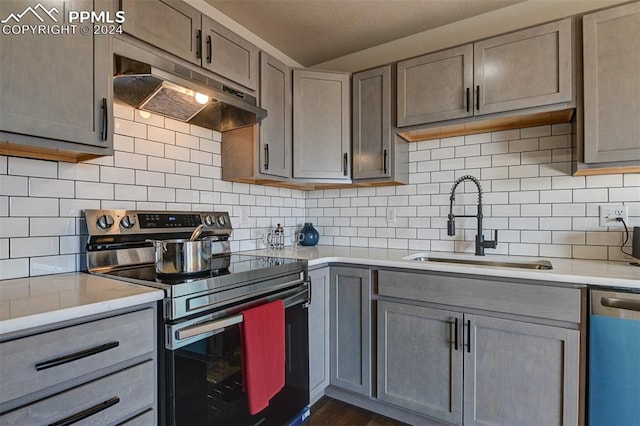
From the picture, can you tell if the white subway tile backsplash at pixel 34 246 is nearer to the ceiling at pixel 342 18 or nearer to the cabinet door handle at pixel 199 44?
the cabinet door handle at pixel 199 44

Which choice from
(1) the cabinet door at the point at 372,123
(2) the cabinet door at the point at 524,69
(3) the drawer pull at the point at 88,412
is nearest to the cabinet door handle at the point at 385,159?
(1) the cabinet door at the point at 372,123

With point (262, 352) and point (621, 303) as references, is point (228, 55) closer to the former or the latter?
point (262, 352)

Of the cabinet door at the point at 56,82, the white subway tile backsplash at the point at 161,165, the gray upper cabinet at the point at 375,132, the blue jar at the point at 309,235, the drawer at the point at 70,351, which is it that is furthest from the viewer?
the blue jar at the point at 309,235

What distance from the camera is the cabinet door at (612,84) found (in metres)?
1.52

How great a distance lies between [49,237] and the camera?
4.62 feet

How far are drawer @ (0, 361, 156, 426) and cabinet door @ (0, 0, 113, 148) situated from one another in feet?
2.71

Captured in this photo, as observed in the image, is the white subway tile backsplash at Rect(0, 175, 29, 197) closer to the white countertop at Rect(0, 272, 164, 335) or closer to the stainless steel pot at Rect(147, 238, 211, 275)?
the white countertop at Rect(0, 272, 164, 335)

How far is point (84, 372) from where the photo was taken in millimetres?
924

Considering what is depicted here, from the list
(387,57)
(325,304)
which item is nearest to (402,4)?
(387,57)

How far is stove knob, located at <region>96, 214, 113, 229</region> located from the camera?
1.50 meters

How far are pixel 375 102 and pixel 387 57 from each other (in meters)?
0.56

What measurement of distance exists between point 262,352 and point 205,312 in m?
0.35

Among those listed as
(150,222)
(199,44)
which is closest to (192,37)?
(199,44)

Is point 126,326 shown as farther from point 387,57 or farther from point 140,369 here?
point 387,57
